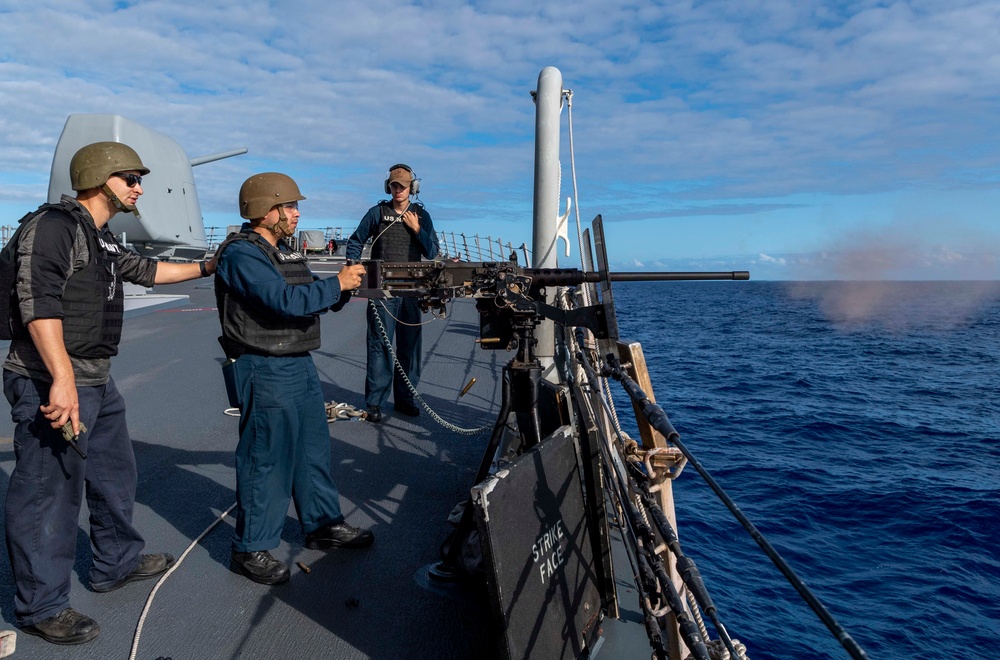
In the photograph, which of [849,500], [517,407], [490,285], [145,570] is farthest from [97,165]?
[849,500]

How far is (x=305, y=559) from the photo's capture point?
136 inches

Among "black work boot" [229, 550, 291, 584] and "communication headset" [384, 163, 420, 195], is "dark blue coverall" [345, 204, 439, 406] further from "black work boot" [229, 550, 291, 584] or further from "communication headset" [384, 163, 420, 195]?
"black work boot" [229, 550, 291, 584]

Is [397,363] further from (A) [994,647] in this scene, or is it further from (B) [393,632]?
(A) [994,647]

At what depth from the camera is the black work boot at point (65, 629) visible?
271 cm

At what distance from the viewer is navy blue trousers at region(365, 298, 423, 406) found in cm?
591

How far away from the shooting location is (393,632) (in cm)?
283

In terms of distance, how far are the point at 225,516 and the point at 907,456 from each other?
14.0 meters

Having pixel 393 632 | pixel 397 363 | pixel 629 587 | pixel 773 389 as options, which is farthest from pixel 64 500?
pixel 773 389

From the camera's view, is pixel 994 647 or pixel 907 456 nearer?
pixel 994 647

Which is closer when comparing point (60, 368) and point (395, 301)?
point (60, 368)

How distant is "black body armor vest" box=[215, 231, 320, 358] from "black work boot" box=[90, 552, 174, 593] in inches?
40.0

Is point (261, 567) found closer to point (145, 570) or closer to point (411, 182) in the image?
point (145, 570)

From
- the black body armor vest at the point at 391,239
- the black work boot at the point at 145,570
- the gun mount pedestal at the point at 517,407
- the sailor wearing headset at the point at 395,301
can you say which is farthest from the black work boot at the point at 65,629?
the black body armor vest at the point at 391,239

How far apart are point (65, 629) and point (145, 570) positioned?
529 millimetres
